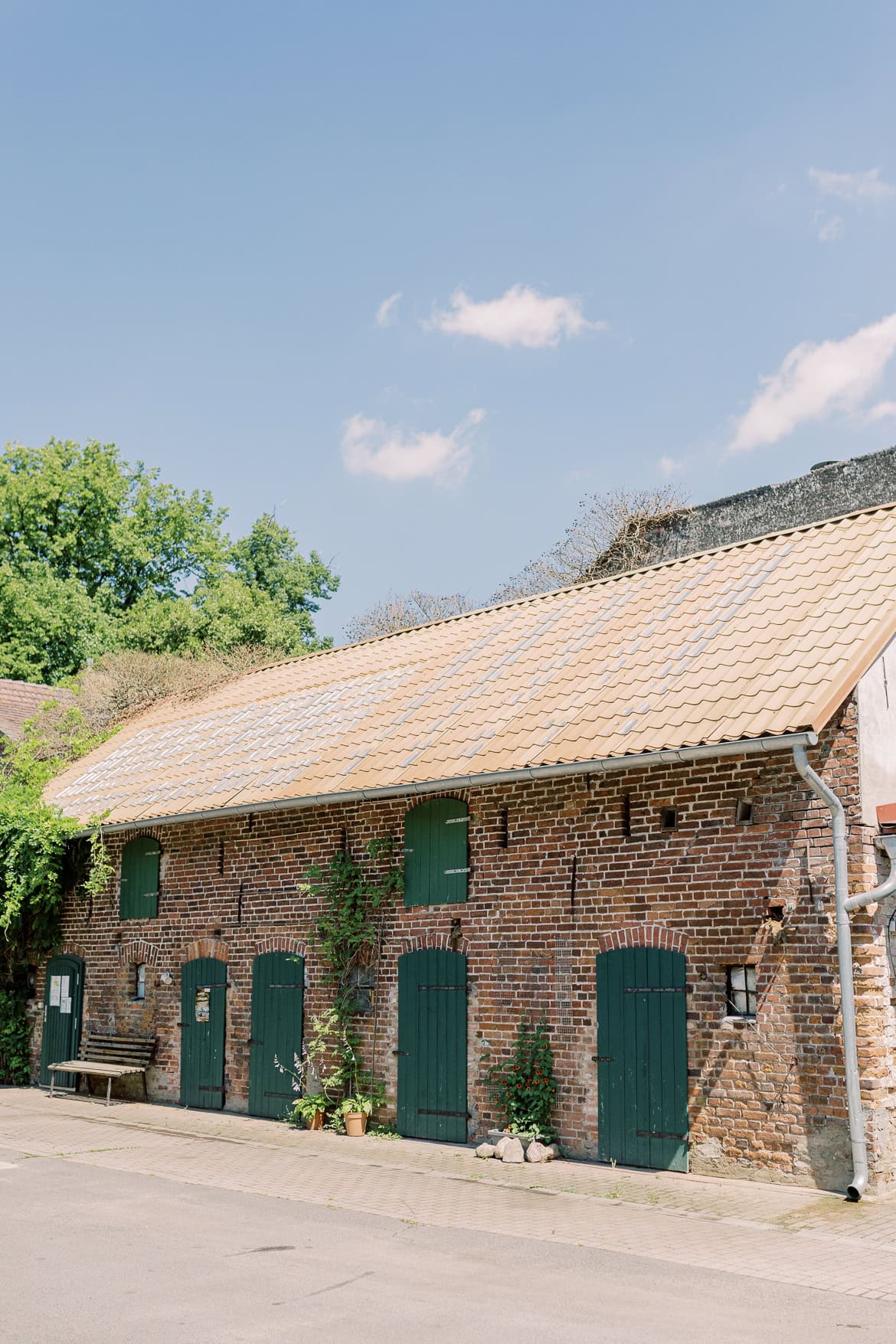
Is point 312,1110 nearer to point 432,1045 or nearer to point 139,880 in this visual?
point 432,1045

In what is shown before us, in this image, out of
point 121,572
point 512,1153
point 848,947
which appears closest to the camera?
point 848,947

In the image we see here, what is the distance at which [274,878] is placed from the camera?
1462cm

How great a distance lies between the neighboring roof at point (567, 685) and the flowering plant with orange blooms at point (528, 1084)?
101 inches

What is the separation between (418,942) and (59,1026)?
7.56 metres

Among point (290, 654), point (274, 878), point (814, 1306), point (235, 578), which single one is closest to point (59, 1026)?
point (274, 878)

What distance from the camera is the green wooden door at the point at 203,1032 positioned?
49.3 feet

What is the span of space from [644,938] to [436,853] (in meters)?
2.74

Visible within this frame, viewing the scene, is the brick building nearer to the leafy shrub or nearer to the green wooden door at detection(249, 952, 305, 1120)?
the green wooden door at detection(249, 952, 305, 1120)

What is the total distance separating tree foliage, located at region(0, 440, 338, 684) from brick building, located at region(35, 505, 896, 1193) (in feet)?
45.4

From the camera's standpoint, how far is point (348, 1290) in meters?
6.84

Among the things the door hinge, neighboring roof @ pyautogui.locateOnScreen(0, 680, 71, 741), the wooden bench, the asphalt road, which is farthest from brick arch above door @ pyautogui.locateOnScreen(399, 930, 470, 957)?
neighboring roof @ pyautogui.locateOnScreen(0, 680, 71, 741)

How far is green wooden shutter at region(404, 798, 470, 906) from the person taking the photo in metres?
12.6

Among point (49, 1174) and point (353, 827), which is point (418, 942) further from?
point (49, 1174)

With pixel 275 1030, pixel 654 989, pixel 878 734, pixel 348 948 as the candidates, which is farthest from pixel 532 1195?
pixel 275 1030
